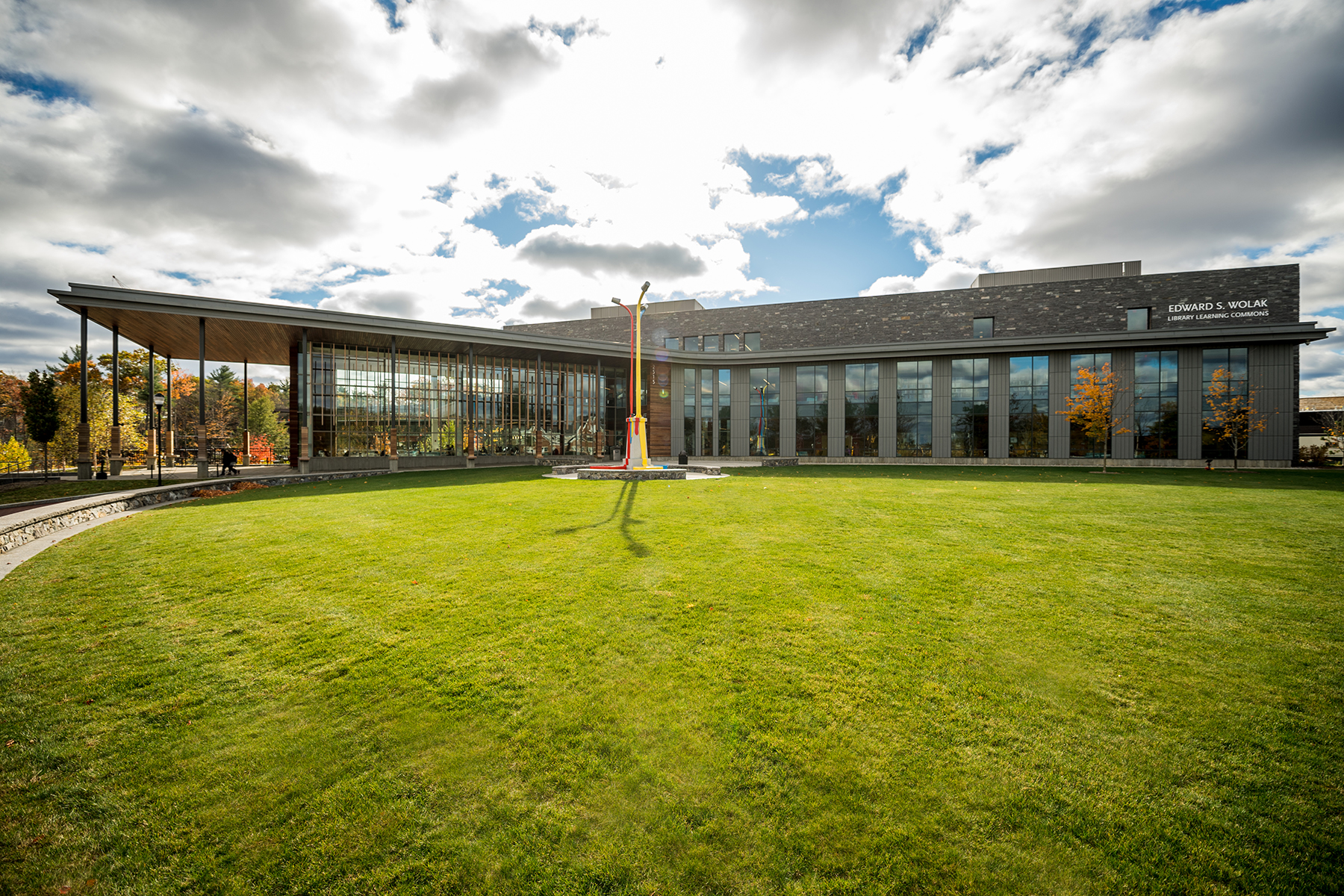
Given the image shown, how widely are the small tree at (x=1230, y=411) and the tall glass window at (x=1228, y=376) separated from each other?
0.15ft

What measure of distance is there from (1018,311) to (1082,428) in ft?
32.3

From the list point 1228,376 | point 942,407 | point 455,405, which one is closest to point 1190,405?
point 1228,376

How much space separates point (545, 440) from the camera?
1535 inches

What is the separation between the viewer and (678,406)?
42.0 metres

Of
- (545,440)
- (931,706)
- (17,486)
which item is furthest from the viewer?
(545,440)

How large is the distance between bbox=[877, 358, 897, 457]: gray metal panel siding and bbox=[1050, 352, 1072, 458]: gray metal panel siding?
384 inches

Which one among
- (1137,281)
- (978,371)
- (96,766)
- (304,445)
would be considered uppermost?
(1137,281)

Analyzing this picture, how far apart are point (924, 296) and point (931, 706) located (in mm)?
41966

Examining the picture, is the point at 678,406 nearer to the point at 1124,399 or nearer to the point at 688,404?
the point at 688,404

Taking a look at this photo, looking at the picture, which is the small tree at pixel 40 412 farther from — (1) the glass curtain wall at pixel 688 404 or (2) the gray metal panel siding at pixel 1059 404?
(2) the gray metal panel siding at pixel 1059 404

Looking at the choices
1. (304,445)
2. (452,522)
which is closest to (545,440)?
(304,445)

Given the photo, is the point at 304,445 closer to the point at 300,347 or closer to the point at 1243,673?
the point at 300,347

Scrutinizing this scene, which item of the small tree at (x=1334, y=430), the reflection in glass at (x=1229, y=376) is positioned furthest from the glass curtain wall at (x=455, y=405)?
the small tree at (x=1334, y=430)

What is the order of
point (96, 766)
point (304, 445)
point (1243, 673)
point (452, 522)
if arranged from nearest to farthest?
1. point (96, 766)
2. point (1243, 673)
3. point (452, 522)
4. point (304, 445)
